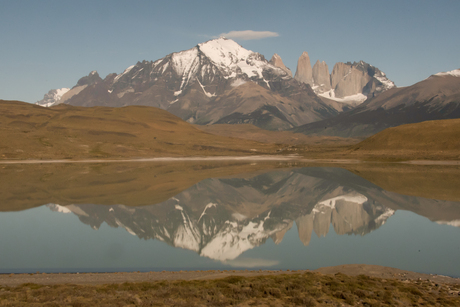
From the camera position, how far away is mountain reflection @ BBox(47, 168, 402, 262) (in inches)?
1078

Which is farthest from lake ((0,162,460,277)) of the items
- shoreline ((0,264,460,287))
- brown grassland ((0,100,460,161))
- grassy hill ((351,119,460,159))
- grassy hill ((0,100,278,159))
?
grassy hill ((0,100,278,159))

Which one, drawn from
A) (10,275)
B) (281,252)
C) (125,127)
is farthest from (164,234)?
(125,127)

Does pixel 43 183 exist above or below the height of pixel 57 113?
below

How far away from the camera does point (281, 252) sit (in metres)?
23.9

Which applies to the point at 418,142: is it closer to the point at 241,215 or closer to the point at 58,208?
the point at 241,215

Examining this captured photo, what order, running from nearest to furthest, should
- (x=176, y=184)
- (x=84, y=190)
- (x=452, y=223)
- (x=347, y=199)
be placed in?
(x=452, y=223) < (x=347, y=199) < (x=84, y=190) < (x=176, y=184)

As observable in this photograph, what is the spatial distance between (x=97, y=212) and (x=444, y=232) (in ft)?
97.4

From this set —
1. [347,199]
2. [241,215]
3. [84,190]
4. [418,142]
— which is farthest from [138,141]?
[241,215]

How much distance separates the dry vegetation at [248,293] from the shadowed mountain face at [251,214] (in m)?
6.61

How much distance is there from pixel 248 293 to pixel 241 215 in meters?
21.3

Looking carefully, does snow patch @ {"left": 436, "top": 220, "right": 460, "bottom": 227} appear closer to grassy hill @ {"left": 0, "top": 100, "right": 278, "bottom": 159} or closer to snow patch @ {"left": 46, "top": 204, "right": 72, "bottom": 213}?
snow patch @ {"left": 46, "top": 204, "right": 72, "bottom": 213}

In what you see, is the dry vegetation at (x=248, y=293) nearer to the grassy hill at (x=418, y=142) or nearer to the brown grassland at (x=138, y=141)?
the brown grassland at (x=138, y=141)

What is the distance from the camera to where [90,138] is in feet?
490

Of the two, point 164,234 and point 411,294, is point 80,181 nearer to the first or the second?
point 164,234
